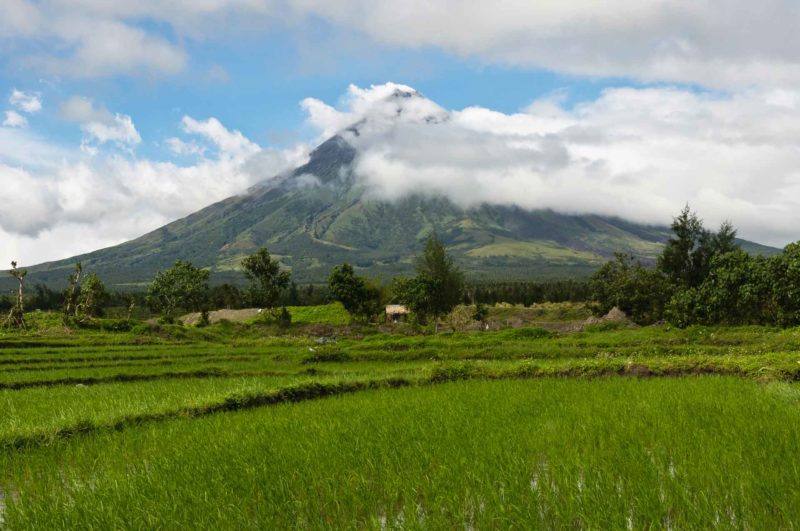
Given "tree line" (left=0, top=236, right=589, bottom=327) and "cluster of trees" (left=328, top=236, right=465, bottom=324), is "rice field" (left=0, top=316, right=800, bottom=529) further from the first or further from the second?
"cluster of trees" (left=328, top=236, right=465, bottom=324)

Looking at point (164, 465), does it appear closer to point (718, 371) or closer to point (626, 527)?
point (626, 527)

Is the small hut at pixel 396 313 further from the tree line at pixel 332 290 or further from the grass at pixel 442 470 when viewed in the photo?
the grass at pixel 442 470

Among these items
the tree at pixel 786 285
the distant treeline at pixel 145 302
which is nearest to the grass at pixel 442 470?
the tree at pixel 786 285

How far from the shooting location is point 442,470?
5891mm

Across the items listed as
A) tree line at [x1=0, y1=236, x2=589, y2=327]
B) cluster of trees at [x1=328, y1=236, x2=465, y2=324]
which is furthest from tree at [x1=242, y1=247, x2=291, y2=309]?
cluster of trees at [x1=328, y1=236, x2=465, y2=324]

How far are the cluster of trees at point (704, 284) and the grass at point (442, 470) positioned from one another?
27.0 m

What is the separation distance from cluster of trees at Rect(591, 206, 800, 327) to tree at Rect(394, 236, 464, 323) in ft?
50.2

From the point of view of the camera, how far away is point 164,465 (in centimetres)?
683

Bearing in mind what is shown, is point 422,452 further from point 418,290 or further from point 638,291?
point 418,290

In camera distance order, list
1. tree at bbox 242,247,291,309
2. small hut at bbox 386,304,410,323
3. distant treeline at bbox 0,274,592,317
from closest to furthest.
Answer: tree at bbox 242,247,291,309 → small hut at bbox 386,304,410,323 → distant treeline at bbox 0,274,592,317

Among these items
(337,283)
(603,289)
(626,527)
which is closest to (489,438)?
(626,527)

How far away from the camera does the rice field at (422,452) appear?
486 centimetres

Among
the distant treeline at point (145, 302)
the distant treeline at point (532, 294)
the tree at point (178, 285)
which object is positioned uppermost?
the tree at point (178, 285)

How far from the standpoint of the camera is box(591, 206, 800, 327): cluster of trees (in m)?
31.8
